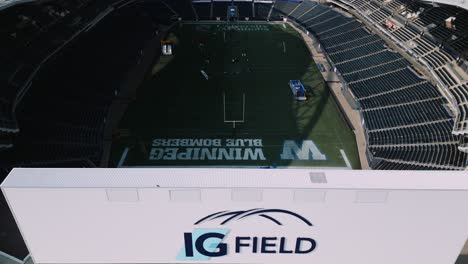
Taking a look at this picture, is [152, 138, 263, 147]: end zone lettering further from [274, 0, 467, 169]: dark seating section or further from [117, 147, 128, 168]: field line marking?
[274, 0, 467, 169]: dark seating section

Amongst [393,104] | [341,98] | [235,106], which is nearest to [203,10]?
[235,106]

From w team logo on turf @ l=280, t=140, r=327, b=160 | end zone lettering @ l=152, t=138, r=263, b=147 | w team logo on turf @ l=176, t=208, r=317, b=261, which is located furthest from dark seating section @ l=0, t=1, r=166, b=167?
w team logo on turf @ l=176, t=208, r=317, b=261

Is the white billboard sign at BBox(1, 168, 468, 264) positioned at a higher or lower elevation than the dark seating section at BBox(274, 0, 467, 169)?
higher

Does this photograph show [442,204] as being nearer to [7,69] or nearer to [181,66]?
[7,69]

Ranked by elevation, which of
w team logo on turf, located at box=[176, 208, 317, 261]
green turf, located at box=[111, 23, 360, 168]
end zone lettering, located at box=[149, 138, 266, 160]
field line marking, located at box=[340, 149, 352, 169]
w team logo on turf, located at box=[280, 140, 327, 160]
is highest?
w team logo on turf, located at box=[176, 208, 317, 261]

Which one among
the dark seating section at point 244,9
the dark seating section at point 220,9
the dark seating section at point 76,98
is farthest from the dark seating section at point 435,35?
the dark seating section at point 76,98

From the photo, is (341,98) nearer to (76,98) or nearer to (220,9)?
(76,98)

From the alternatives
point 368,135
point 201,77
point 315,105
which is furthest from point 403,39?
point 201,77

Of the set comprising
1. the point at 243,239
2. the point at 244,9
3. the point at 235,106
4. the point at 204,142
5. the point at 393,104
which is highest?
the point at 244,9
